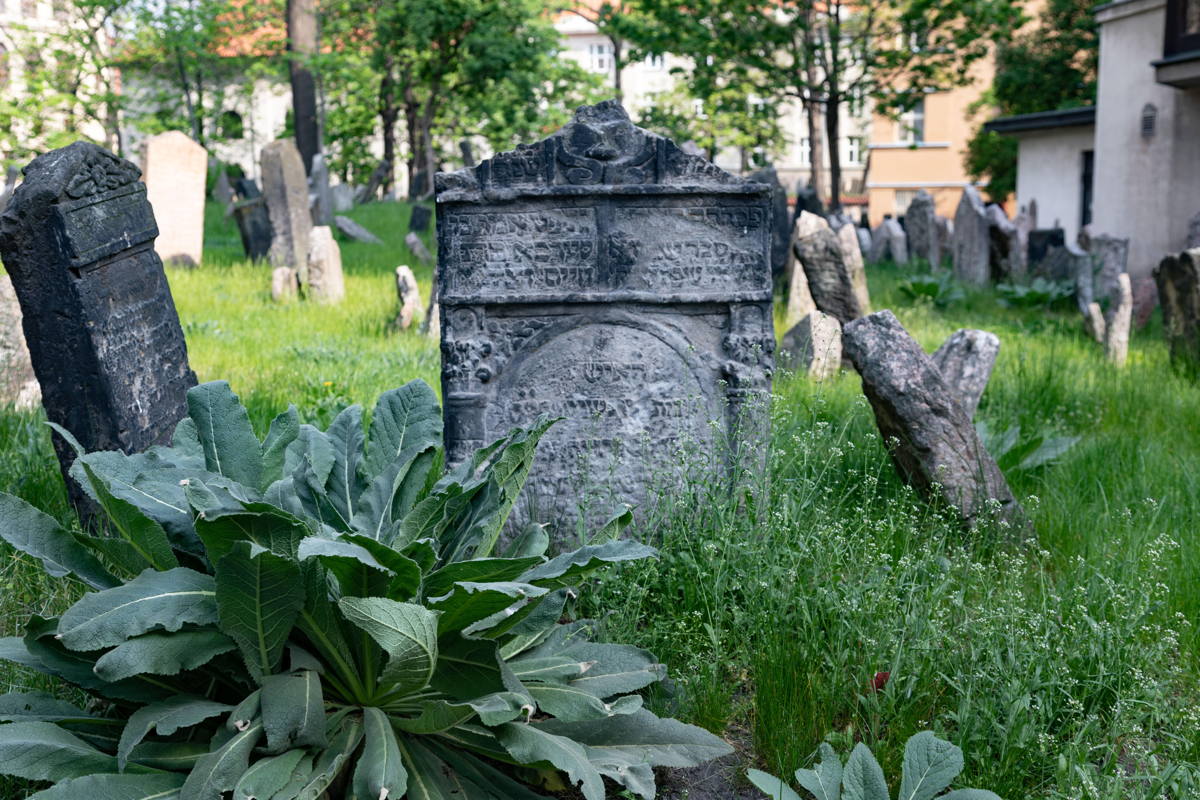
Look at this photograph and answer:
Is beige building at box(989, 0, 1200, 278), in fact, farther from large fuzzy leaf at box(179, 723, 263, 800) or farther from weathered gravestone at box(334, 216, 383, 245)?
large fuzzy leaf at box(179, 723, 263, 800)

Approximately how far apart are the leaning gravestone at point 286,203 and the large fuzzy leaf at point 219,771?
1042 centimetres

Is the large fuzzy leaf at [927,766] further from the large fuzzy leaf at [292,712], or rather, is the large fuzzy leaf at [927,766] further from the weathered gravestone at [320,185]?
the weathered gravestone at [320,185]

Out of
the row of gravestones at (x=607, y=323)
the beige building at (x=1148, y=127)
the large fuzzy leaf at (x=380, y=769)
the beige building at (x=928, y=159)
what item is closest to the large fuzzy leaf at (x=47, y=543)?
the large fuzzy leaf at (x=380, y=769)

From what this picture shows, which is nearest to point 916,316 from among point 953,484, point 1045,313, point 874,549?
point 1045,313

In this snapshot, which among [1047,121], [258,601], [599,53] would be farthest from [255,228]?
[599,53]

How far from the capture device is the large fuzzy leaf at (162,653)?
2.49 m

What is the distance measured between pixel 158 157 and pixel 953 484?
10426 mm

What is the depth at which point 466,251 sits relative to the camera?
466 cm

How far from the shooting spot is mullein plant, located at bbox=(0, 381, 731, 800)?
8.25 feet

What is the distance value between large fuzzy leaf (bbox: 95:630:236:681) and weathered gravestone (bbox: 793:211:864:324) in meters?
6.61

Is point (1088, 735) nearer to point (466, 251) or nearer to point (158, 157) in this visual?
point (466, 251)

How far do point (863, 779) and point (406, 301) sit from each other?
295 inches

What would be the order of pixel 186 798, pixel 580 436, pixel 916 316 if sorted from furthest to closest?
pixel 916 316
pixel 580 436
pixel 186 798

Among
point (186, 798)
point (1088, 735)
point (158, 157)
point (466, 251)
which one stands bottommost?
point (1088, 735)
